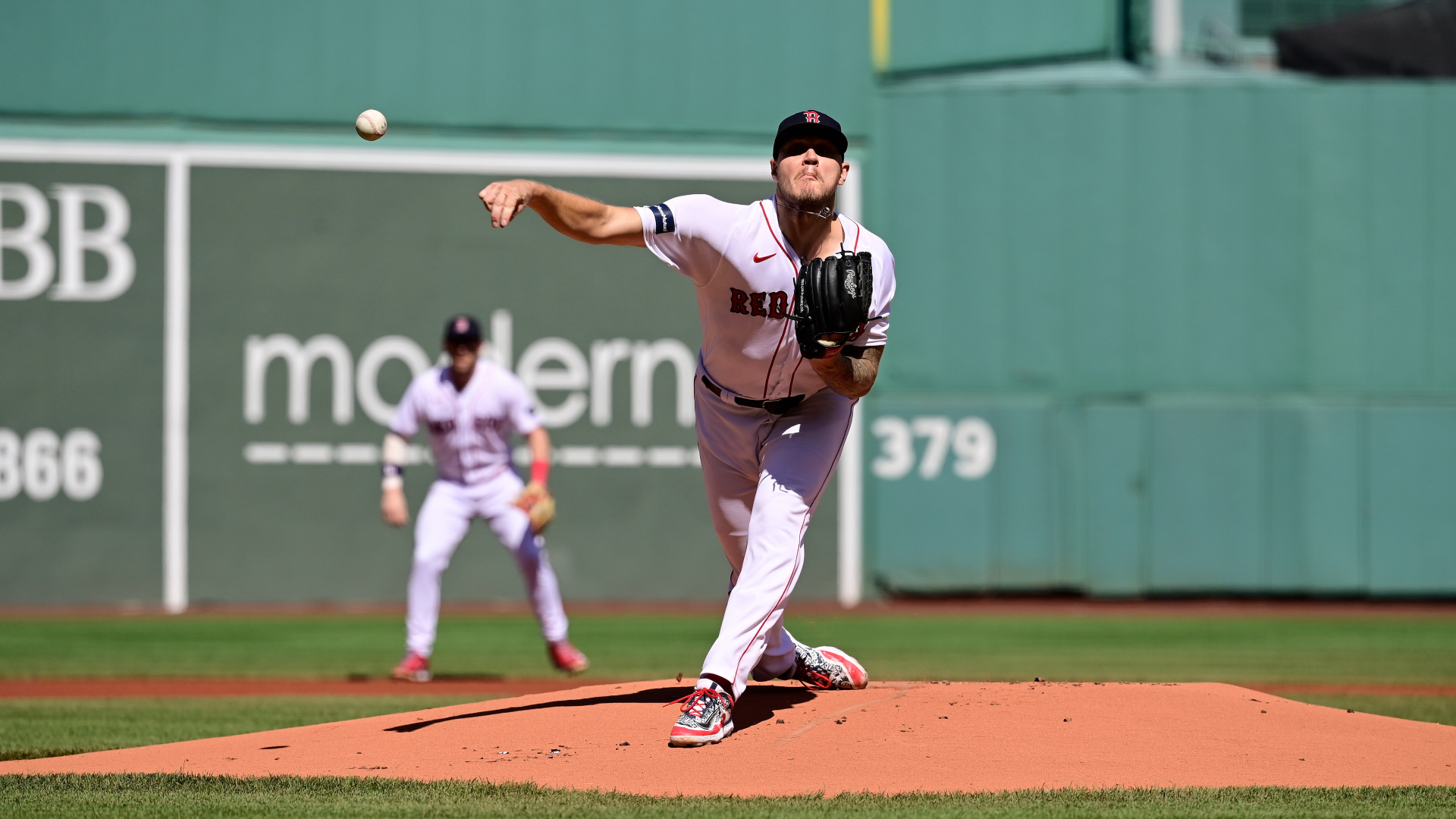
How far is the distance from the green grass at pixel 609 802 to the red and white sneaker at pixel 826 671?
156cm

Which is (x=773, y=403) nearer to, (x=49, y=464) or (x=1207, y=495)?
(x=1207, y=495)

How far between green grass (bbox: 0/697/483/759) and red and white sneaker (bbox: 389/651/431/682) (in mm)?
761

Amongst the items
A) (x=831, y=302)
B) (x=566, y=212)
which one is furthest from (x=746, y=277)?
(x=566, y=212)

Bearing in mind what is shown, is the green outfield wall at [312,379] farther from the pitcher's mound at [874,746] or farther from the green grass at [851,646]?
the pitcher's mound at [874,746]

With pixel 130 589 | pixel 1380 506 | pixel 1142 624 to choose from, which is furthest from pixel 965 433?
pixel 130 589

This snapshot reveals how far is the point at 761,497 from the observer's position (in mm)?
5012

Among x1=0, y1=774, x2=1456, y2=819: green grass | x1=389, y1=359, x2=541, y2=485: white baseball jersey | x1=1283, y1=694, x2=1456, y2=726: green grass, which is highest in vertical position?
x1=389, y1=359, x2=541, y2=485: white baseball jersey

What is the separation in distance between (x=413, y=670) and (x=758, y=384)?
3919mm

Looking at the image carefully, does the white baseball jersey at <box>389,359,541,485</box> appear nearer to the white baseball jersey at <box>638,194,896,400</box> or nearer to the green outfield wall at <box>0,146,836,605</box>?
the white baseball jersey at <box>638,194,896,400</box>

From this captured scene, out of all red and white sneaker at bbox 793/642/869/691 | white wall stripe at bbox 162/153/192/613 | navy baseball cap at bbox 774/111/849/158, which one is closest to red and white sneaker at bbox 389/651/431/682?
red and white sneaker at bbox 793/642/869/691

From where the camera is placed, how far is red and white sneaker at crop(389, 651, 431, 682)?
809 centimetres

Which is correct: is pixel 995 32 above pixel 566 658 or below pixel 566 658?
above

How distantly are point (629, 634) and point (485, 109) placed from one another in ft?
18.5

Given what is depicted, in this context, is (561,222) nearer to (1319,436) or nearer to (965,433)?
(965,433)
